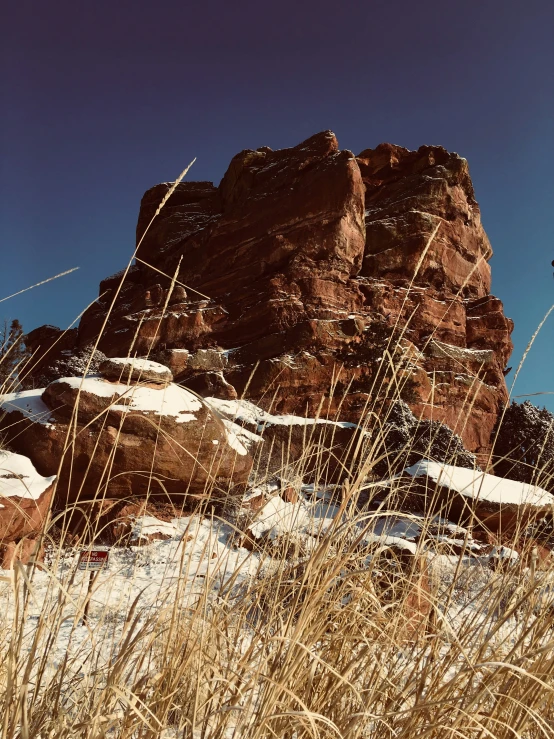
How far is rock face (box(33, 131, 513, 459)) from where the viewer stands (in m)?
19.8

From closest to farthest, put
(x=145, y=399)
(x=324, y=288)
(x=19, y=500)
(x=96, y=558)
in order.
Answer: (x=96, y=558)
(x=19, y=500)
(x=145, y=399)
(x=324, y=288)

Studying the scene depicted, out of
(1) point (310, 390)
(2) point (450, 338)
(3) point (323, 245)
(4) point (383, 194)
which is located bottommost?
(1) point (310, 390)

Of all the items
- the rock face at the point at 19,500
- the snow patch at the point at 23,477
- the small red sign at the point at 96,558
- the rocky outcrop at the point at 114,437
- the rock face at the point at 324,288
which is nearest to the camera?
the small red sign at the point at 96,558

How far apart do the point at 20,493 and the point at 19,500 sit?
645 mm

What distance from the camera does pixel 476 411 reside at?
65.6ft

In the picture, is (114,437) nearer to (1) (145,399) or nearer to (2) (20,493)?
(1) (145,399)

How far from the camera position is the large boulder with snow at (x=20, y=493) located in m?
5.75

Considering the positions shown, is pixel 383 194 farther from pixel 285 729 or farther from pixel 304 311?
pixel 285 729

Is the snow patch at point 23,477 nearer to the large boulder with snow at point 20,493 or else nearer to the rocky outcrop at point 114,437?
the large boulder with snow at point 20,493

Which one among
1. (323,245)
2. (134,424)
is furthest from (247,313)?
(134,424)

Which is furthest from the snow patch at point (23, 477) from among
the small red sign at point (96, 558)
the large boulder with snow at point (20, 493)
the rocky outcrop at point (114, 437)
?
the small red sign at point (96, 558)

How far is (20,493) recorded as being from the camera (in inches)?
244

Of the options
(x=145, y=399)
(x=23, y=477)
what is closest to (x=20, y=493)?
(x=23, y=477)

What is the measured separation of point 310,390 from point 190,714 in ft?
59.9
